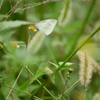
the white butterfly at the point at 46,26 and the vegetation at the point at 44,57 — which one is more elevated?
the white butterfly at the point at 46,26

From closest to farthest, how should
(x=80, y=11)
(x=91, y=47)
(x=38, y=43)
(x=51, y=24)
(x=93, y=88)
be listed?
(x=51, y=24) → (x=38, y=43) → (x=91, y=47) → (x=93, y=88) → (x=80, y=11)

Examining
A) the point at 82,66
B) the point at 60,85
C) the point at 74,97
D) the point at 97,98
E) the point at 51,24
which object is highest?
the point at 51,24

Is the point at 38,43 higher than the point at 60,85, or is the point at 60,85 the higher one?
the point at 38,43

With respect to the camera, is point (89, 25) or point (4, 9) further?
point (89, 25)

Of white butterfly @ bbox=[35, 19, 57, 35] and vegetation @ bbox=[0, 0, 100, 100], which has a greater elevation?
white butterfly @ bbox=[35, 19, 57, 35]

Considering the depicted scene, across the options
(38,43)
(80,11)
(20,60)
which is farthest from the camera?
(80,11)

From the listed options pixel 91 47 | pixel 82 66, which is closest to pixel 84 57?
pixel 82 66

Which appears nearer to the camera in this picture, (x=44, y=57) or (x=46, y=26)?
(x=46, y=26)

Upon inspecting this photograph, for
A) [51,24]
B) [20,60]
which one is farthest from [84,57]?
[20,60]

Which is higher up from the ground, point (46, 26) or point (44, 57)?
point (46, 26)

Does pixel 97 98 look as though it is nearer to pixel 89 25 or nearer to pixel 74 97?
pixel 74 97
